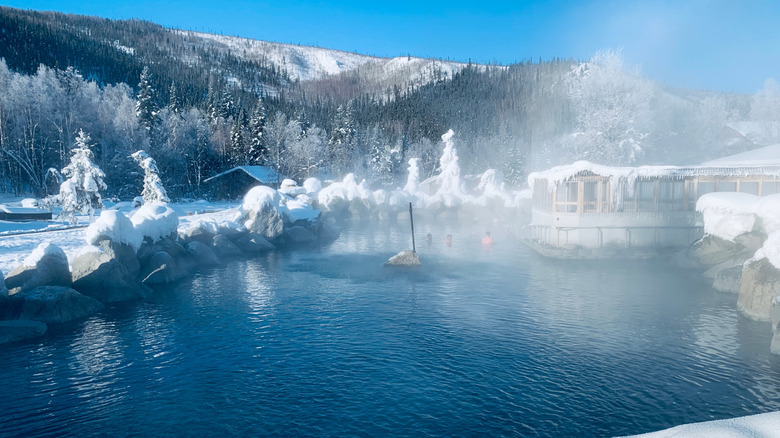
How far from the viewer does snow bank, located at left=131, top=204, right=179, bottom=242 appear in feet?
83.9

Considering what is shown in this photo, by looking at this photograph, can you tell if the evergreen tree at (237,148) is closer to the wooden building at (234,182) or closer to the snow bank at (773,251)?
the wooden building at (234,182)

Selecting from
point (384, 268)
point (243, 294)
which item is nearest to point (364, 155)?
point (384, 268)

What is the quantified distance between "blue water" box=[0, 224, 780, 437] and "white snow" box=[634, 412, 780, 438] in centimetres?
366

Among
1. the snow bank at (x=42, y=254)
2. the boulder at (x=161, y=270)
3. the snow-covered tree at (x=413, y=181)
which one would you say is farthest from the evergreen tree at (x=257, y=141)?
the snow bank at (x=42, y=254)

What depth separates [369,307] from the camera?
19906 millimetres

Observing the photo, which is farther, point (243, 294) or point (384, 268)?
point (384, 268)

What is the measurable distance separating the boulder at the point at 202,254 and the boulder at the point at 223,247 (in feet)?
4.62

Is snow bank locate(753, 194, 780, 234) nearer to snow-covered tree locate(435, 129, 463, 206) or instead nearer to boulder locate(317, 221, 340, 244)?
boulder locate(317, 221, 340, 244)

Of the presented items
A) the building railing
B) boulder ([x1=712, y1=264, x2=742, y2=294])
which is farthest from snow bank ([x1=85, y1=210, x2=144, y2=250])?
boulder ([x1=712, y1=264, x2=742, y2=294])

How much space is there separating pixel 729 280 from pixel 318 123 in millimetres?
100706

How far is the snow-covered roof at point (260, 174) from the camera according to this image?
62.2 meters

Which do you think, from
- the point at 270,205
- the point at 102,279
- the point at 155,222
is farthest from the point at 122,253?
the point at 270,205

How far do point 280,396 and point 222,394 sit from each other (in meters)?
1.54

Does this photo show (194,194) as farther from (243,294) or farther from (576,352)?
(576,352)
